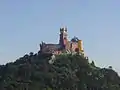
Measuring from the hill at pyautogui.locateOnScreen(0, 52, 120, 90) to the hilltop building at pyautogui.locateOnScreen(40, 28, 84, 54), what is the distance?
1.57 meters

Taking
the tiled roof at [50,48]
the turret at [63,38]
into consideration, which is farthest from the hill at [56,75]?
the turret at [63,38]

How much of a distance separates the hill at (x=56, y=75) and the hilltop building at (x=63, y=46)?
5.14 feet

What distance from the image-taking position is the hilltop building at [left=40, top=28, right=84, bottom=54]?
85250 mm

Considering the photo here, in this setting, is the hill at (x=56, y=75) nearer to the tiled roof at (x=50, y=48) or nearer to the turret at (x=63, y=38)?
the tiled roof at (x=50, y=48)

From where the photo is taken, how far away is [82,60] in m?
82.1

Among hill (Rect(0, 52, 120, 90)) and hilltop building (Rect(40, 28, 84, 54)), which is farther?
hilltop building (Rect(40, 28, 84, 54))

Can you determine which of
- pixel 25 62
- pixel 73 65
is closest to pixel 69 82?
pixel 73 65

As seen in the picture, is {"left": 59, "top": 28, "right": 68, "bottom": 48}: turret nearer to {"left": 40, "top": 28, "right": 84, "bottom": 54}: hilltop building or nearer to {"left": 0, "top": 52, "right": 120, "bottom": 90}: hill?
{"left": 40, "top": 28, "right": 84, "bottom": 54}: hilltop building

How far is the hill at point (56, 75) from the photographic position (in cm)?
7681

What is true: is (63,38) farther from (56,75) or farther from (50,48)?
(56,75)

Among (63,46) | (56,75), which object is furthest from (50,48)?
(56,75)

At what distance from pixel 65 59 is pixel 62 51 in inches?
144

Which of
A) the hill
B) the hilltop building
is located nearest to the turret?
the hilltop building

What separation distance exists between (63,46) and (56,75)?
1012 centimetres
